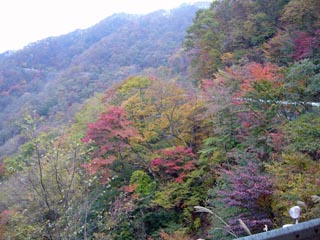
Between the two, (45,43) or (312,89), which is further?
(45,43)

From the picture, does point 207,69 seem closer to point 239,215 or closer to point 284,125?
point 284,125

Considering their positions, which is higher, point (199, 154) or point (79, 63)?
point (79, 63)

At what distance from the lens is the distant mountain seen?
36.8 metres

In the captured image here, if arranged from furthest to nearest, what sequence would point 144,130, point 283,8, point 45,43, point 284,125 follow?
point 45,43 < point 283,8 < point 144,130 < point 284,125

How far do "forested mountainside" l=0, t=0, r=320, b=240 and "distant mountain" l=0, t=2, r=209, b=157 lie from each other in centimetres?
1821

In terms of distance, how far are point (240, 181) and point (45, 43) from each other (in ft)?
196

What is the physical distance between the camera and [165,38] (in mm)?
48344

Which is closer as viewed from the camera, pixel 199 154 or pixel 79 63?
pixel 199 154

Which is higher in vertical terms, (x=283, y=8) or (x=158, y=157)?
(x=283, y=8)

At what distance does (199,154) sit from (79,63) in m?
41.9

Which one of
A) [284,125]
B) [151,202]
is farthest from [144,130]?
[284,125]

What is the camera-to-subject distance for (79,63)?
4956 cm

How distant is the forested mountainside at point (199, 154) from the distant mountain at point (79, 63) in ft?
59.7

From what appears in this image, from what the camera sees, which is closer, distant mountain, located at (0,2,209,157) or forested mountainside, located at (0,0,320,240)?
forested mountainside, located at (0,0,320,240)
